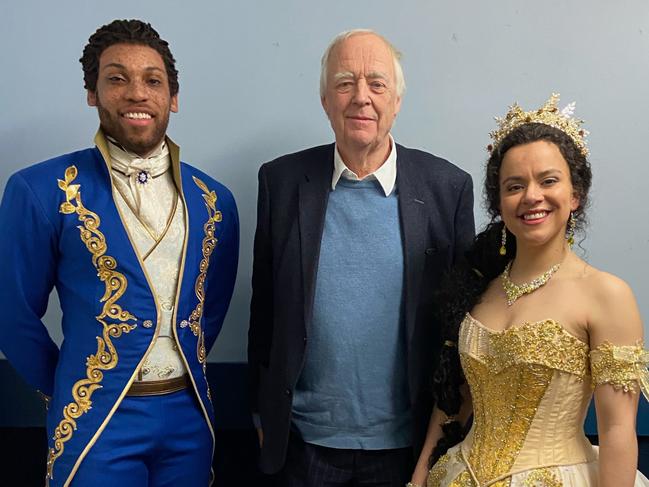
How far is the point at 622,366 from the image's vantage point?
1107 mm

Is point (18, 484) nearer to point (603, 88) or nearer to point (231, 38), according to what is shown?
point (231, 38)

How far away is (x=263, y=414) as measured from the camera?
4.98 feet

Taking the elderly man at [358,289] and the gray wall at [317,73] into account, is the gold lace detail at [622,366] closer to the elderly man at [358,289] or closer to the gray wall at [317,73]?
the elderly man at [358,289]

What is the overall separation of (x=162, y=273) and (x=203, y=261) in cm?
10

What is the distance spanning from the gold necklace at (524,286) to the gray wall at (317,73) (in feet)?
2.07

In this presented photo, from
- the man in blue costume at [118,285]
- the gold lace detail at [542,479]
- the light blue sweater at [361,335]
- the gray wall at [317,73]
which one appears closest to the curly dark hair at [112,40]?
the man in blue costume at [118,285]

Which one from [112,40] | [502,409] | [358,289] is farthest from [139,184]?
[502,409]

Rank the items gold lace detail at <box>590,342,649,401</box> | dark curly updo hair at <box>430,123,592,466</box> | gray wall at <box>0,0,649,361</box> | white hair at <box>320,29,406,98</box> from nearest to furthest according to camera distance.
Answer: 1. gold lace detail at <box>590,342,649,401</box>
2. dark curly updo hair at <box>430,123,592,466</box>
3. white hair at <box>320,29,406,98</box>
4. gray wall at <box>0,0,649,361</box>

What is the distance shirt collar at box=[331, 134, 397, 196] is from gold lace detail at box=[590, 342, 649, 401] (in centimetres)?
56

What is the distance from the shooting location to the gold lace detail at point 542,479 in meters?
1.17

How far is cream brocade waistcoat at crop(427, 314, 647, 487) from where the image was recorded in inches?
45.0

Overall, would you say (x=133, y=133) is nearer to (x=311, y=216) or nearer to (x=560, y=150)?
(x=311, y=216)

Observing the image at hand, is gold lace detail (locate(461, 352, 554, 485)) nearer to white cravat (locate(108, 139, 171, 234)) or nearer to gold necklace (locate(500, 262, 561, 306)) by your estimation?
gold necklace (locate(500, 262, 561, 306))

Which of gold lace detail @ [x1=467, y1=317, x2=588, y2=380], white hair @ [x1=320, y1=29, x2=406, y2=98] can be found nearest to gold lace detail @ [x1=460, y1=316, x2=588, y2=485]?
gold lace detail @ [x1=467, y1=317, x2=588, y2=380]
